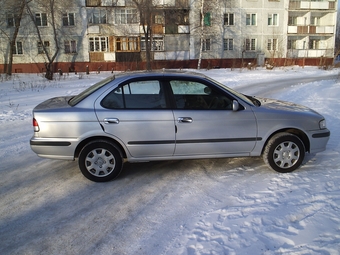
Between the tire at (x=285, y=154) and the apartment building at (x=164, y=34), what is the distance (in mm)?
29053

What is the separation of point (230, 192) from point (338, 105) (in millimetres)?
7093

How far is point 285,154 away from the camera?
458 cm

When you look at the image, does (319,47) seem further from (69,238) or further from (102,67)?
(69,238)

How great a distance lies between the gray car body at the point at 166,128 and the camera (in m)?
4.25

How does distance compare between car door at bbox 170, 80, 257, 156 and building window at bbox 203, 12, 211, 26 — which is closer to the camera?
car door at bbox 170, 80, 257, 156

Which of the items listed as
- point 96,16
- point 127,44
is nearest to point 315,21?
point 127,44

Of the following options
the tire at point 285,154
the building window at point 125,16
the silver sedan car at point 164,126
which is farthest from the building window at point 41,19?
the tire at point 285,154

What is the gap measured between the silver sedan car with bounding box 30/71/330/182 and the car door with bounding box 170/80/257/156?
0.02 meters

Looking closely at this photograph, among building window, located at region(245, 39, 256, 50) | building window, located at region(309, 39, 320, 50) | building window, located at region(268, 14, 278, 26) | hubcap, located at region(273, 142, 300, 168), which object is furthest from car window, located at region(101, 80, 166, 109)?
building window, located at region(309, 39, 320, 50)

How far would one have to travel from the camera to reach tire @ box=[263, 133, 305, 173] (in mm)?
4555

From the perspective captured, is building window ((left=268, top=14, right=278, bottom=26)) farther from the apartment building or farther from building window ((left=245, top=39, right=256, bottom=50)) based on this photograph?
building window ((left=245, top=39, right=256, bottom=50))

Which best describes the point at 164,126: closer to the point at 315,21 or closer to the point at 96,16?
the point at 96,16

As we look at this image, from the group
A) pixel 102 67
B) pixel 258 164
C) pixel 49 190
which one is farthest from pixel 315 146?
pixel 102 67

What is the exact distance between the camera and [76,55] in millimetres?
35406
